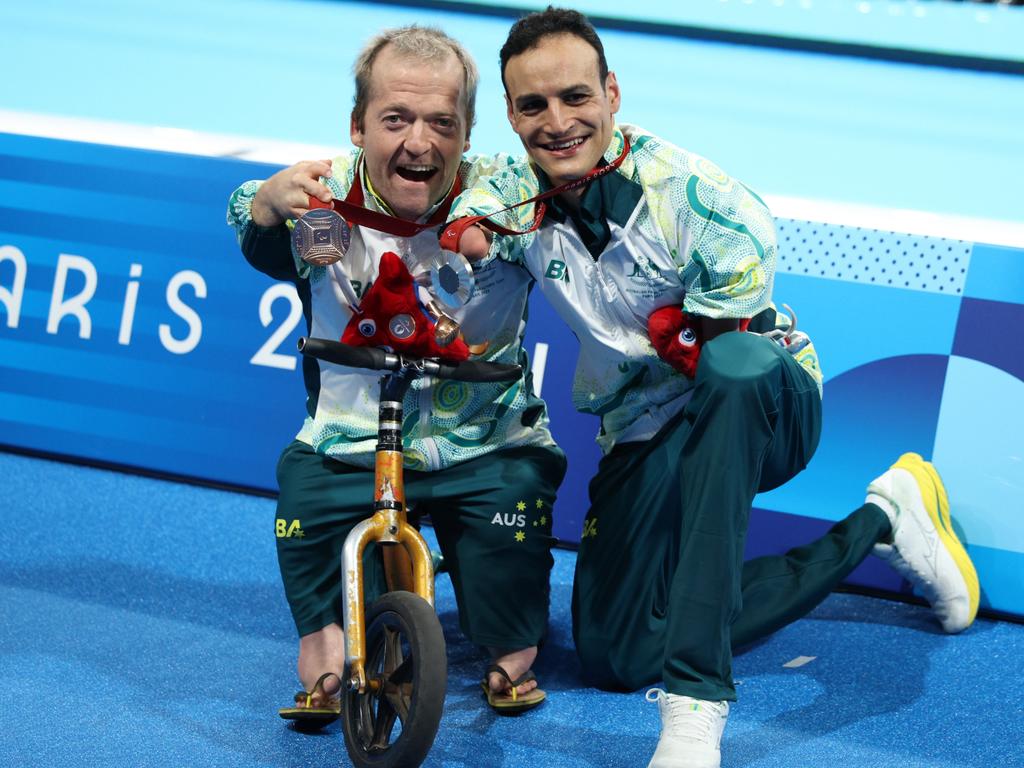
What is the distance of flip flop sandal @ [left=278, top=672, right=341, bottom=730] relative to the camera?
9.30ft

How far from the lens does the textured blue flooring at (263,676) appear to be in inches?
109

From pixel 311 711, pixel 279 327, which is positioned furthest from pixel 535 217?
pixel 279 327

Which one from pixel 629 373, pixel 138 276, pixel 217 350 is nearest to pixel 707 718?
pixel 629 373

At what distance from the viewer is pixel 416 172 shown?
2.94 meters

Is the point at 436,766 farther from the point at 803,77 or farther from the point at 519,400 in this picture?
the point at 803,77

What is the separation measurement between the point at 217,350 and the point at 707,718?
2093 mm

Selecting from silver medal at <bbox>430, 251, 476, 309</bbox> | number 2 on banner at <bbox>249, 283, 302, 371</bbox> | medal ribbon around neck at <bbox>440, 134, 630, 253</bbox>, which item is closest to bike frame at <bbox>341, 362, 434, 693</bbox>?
silver medal at <bbox>430, 251, 476, 309</bbox>

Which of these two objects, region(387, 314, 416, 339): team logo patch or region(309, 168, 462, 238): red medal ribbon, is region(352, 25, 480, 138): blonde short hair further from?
region(387, 314, 416, 339): team logo patch

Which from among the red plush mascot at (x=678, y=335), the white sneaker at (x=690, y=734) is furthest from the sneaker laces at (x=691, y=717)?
the red plush mascot at (x=678, y=335)

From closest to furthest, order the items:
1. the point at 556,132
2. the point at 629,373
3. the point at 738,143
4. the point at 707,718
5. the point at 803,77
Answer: the point at 707,718, the point at 556,132, the point at 629,373, the point at 738,143, the point at 803,77

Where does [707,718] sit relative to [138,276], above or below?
below

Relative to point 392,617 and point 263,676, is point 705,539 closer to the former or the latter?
point 392,617

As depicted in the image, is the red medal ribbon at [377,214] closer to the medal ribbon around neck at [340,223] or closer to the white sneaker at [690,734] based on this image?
the medal ribbon around neck at [340,223]

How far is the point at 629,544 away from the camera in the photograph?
10.3ft
